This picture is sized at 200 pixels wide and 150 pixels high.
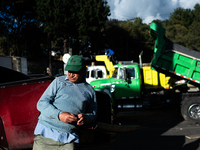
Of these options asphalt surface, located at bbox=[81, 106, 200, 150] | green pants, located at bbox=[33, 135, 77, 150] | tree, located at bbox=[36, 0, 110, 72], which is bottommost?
asphalt surface, located at bbox=[81, 106, 200, 150]

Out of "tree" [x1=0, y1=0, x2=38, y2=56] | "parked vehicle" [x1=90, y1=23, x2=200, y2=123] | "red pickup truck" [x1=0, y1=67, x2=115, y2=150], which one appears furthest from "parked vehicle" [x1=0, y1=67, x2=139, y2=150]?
"tree" [x1=0, y1=0, x2=38, y2=56]

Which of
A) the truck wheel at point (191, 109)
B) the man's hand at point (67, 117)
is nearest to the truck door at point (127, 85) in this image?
the truck wheel at point (191, 109)

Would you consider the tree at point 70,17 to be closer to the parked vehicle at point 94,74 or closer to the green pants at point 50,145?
the parked vehicle at point 94,74

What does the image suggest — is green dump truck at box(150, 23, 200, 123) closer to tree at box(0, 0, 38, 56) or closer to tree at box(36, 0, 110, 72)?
tree at box(36, 0, 110, 72)

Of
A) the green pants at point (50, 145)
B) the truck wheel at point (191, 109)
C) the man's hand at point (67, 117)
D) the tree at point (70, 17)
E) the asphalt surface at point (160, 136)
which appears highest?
the tree at point (70, 17)

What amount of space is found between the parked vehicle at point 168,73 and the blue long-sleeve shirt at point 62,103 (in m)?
4.42

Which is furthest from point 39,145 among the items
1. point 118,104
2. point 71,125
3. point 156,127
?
point 118,104

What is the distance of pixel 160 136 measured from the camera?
5621mm

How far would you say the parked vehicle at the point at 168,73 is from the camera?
701cm

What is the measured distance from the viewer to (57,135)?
2088mm

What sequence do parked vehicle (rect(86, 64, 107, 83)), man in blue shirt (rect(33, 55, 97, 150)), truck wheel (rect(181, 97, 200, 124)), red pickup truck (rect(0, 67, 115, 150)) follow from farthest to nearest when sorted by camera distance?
parked vehicle (rect(86, 64, 107, 83)), truck wheel (rect(181, 97, 200, 124)), red pickup truck (rect(0, 67, 115, 150)), man in blue shirt (rect(33, 55, 97, 150))

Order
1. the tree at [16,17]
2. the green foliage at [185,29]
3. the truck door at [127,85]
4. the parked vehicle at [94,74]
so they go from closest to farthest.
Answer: the truck door at [127,85], the parked vehicle at [94,74], the tree at [16,17], the green foliage at [185,29]

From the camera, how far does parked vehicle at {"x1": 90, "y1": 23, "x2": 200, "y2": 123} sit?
7.01 m

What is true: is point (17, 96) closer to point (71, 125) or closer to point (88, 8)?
point (71, 125)
